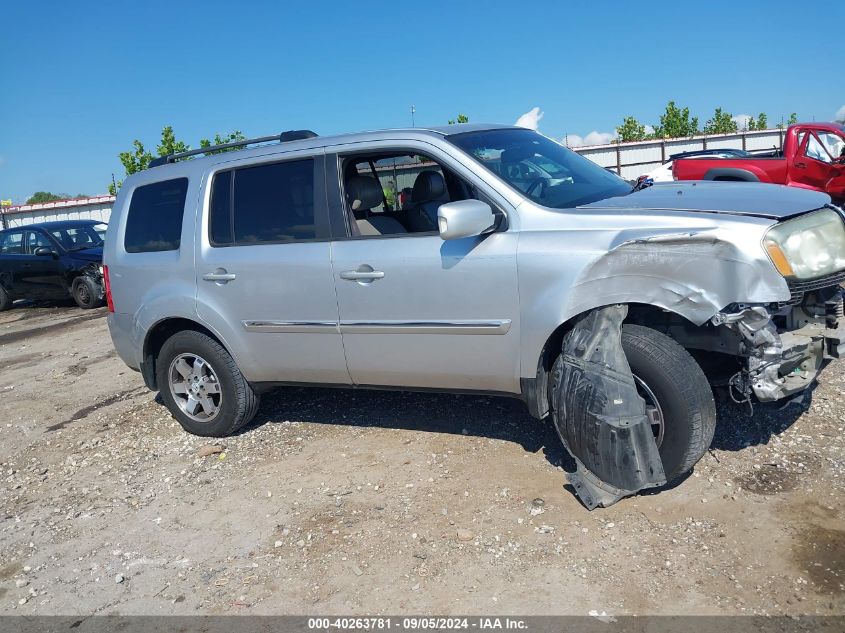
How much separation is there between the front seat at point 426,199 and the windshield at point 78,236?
35.2 ft

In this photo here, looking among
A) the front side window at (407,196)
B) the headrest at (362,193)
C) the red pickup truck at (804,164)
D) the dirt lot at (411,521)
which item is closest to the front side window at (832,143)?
the red pickup truck at (804,164)

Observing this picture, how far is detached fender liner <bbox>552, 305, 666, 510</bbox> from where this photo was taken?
3.48 m

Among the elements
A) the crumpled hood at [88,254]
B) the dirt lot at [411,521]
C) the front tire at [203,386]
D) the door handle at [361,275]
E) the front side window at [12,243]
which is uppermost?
the door handle at [361,275]

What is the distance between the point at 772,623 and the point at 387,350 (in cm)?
244

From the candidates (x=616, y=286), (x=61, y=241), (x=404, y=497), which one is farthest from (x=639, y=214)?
(x=61, y=241)

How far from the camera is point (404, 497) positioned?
4098 mm

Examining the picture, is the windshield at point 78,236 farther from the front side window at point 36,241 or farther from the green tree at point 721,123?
the green tree at point 721,123

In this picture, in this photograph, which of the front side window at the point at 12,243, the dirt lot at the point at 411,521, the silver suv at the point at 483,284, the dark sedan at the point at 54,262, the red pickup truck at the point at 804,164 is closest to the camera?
the dirt lot at the point at 411,521

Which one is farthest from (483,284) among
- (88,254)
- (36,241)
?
(36,241)

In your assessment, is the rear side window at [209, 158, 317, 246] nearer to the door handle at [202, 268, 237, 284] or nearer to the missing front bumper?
the door handle at [202, 268, 237, 284]

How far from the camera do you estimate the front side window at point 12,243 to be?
13920mm

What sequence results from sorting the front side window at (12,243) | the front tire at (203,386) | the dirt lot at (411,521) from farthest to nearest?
the front side window at (12,243)
the front tire at (203,386)
the dirt lot at (411,521)

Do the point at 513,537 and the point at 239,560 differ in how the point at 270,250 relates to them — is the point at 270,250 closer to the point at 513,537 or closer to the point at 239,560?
the point at 239,560

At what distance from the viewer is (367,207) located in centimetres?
470
